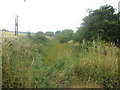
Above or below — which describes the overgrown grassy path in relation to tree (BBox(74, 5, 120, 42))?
below

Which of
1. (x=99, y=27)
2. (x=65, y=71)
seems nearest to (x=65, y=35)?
(x=99, y=27)

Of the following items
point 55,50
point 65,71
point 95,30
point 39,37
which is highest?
point 95,30

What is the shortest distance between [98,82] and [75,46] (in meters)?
1.71

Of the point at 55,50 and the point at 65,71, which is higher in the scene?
the point at 55,50

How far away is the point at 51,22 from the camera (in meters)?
4.72

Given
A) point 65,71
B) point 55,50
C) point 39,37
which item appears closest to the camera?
point 65,71

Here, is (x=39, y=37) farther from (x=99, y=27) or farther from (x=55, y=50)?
(x=99, y=27)

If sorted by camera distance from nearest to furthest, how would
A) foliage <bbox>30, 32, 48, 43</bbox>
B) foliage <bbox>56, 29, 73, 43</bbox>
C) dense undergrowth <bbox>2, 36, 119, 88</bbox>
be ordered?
dense undergrowth <bbox>2, 36, 119, 88</bbox>, foliage <bbox>56, 29, 73, 43</bbox>, foliage <bbox>30, 32, 48, 43</bbox>

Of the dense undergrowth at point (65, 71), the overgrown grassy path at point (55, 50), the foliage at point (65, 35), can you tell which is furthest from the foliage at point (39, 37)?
the dense undergrowth at point (65, 71)

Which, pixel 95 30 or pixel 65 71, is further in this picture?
pixel 95 30

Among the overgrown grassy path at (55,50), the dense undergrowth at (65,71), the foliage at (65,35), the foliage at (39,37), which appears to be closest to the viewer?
the dense undergrowth at (65,71)

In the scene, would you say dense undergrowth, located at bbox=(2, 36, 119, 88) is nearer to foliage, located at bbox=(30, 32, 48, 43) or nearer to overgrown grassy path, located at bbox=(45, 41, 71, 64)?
overgrown grassy path, located at bbox=(45, 41, 71, 64)

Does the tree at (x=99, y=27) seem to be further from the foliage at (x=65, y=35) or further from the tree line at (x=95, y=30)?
the foliage at (x=65, y=35)

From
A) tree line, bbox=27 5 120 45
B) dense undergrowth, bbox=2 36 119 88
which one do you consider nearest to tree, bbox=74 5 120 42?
tree line, bbox=27 5 120 45
